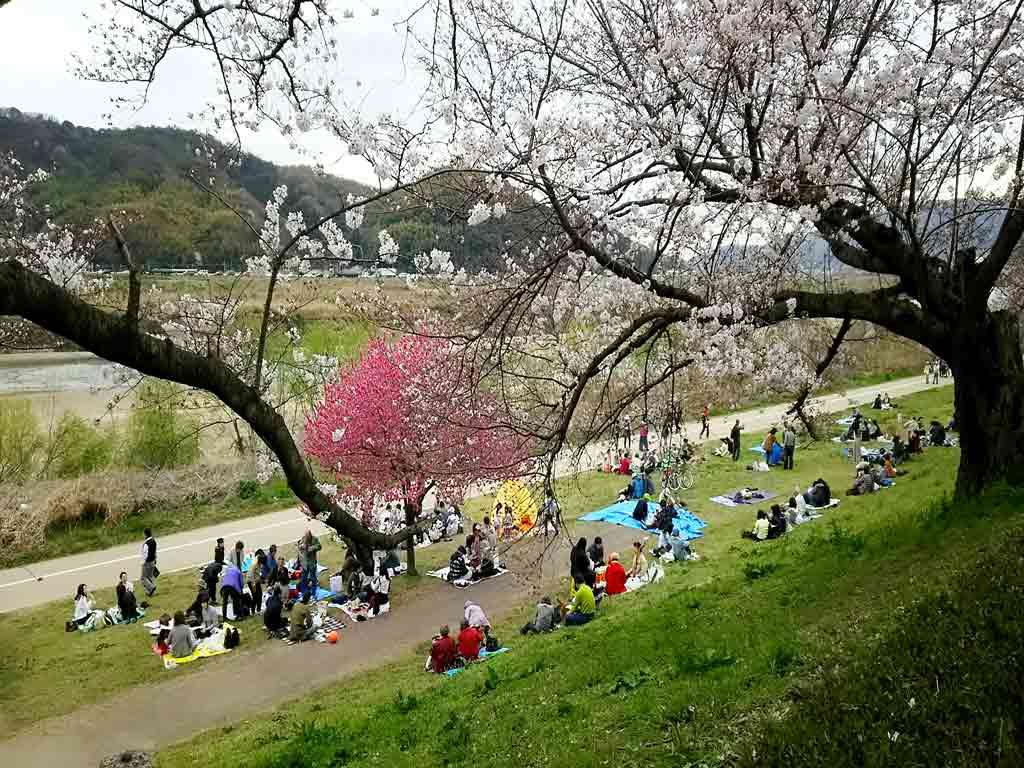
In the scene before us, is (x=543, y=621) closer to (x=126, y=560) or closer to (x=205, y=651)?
(x=205, y=651)

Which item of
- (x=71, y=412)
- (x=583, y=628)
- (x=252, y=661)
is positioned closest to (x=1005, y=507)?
(x=583, y=628)

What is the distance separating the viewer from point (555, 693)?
19.4ft

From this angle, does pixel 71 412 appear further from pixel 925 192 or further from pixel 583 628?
pixel 925 192

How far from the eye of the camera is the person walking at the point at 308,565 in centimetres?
1177

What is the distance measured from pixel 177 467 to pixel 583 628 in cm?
1334

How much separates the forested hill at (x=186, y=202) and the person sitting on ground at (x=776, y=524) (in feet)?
26.7

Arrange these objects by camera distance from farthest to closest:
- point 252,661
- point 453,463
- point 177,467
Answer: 1. point 177,467
2. point 453,463
3. point 252,661

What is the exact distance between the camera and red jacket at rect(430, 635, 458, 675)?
8664 millimetres

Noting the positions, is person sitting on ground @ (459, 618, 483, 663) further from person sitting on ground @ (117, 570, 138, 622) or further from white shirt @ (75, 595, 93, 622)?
white shirt @ (75, 595, 93, 622)

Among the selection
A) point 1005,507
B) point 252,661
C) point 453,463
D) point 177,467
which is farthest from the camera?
point 177,467

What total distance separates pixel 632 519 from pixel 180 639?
8.87m

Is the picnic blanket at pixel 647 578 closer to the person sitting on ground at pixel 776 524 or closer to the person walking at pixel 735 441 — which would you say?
the person sitting on ground at pixel 776 524

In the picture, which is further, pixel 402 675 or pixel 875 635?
pixel 402 675

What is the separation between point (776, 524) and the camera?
1216cm
